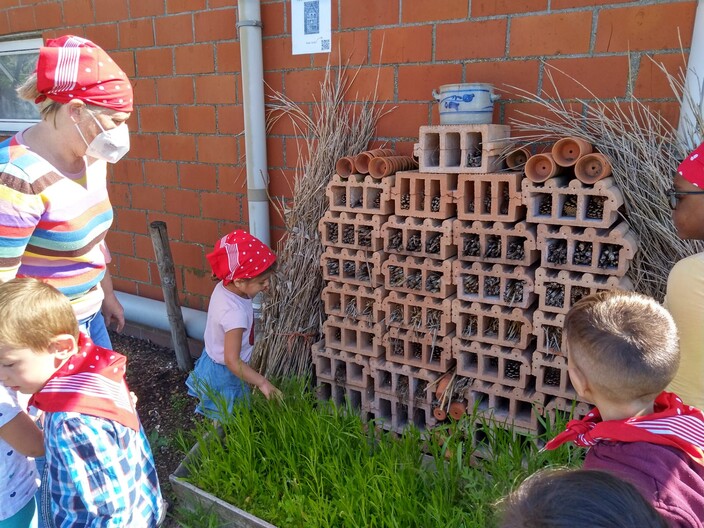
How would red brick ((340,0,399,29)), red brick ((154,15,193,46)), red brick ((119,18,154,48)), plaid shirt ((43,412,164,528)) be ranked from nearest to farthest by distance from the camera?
plaid shirt ((43,412,164,528))
red brick ((340,0,399,29))
red brick ((154,15,193,46))
red brick ((119,18,154,48))

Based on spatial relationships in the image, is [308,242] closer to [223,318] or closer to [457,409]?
[223,318]

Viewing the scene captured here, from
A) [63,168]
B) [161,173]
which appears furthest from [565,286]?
[161,173]

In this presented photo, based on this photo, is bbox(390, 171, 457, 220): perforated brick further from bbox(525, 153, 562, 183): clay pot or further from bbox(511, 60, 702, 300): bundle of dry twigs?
bbox(511, 60, 702, 300): bundle of dry twigs

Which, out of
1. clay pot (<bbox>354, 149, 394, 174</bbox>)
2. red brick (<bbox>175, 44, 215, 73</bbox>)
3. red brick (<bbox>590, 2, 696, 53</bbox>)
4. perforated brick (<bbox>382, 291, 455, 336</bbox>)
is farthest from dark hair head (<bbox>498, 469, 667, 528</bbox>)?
red brick (<bbox>175, 44, 215, 73</bbox>)

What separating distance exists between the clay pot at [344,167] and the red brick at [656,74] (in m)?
1.32

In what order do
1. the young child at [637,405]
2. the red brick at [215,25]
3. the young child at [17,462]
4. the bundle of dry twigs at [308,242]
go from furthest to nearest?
the red brick at [215,25], the bundle of dry twigs at [308,242], the young child at [17,462], the young child at [637,405]

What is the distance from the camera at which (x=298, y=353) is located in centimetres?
324

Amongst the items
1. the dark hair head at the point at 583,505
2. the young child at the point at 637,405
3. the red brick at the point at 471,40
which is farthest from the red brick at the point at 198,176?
the dark hair head at the point at 583,505

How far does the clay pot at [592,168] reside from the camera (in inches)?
89.8

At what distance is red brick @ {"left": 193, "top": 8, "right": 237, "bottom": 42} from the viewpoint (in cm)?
363

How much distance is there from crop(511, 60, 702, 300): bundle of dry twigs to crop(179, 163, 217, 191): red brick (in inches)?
90.2

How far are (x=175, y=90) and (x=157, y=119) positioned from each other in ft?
1.00

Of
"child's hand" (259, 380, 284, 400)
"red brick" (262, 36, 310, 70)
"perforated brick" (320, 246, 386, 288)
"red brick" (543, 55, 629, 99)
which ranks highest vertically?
"red brick" (262, 36, 310, 70)

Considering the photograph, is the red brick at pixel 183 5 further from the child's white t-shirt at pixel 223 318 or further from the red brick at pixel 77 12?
the child's white t-shirt at pixel 223 318
